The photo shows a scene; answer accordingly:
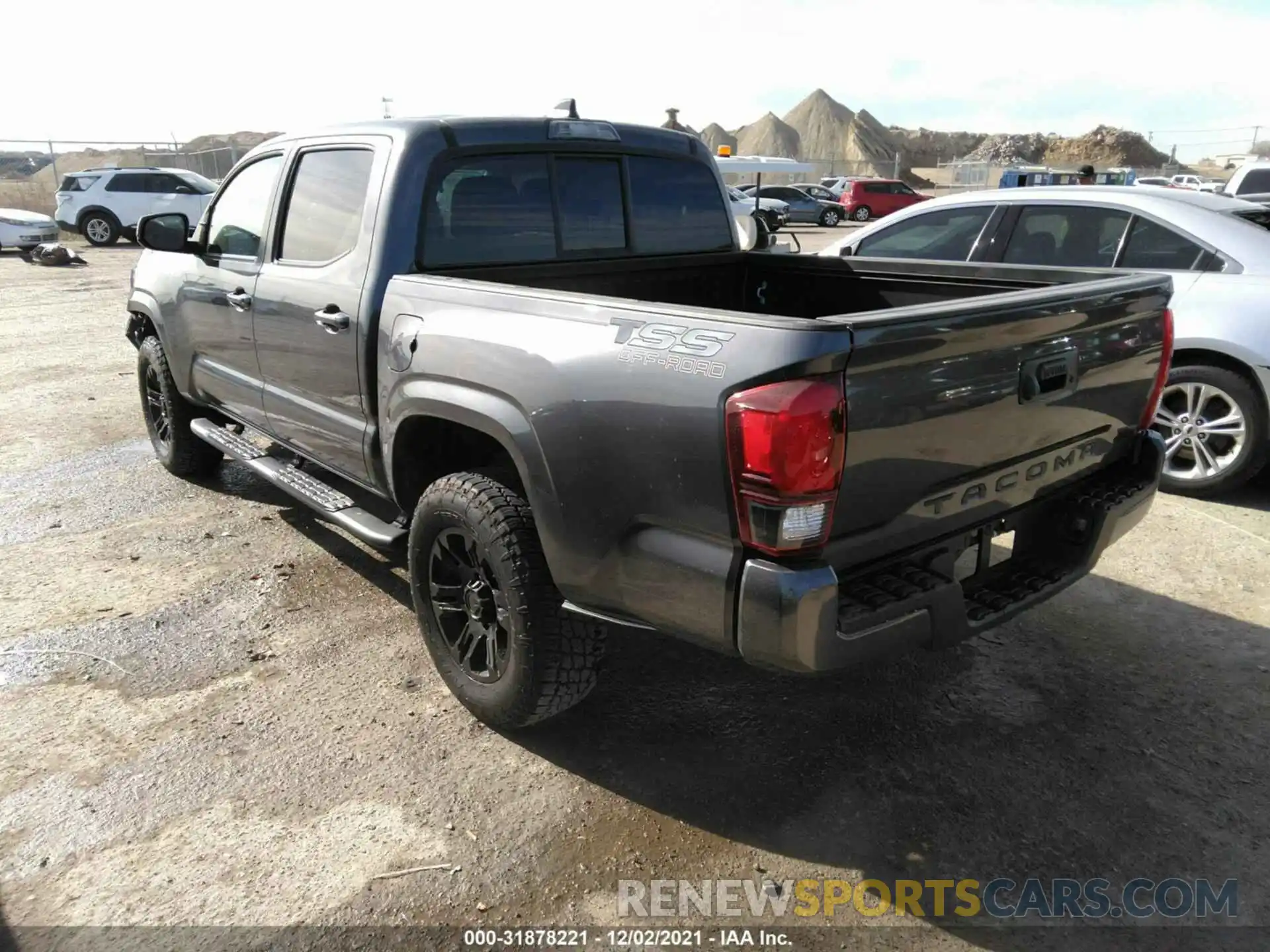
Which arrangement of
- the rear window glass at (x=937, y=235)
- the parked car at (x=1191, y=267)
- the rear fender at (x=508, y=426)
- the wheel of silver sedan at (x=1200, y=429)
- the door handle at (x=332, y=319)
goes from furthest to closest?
1. the rear window glass at (x=937, y=235)
2. the wheel of silver sedan at (x=1200, y=429)
3. the parked car at (x=1191, y=267)
4. the door handle at (x=332, y=319)
5. the rear fender at (x=508, y=426)

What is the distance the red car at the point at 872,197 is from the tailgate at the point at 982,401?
103 ft

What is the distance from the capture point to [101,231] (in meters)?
21.6

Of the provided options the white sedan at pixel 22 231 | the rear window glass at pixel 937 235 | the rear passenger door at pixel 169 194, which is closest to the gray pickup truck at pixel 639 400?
the rear window glass at pixel 937 235

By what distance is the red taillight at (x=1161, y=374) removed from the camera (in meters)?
3.11

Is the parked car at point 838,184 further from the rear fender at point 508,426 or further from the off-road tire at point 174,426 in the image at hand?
the rear fender at point 508,426

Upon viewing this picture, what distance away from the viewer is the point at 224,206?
4.73m

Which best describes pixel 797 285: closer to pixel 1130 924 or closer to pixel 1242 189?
pixel 1130 924

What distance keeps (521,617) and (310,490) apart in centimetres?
168

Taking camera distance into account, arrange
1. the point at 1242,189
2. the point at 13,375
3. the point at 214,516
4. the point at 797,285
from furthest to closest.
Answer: the point at 1242,189 → the point at 13,375 → the point at 214,516 → the point at 797,285

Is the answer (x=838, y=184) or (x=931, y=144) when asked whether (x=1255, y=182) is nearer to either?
(x=838, y=184)

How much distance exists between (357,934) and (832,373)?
1.84 m

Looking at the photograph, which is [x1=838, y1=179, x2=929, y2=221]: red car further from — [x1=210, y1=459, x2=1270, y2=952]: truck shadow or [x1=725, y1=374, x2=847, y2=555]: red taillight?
[x1=725, y1=374, x2=847, y2=555]: red taillight

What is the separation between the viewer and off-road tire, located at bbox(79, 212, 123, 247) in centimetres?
2133

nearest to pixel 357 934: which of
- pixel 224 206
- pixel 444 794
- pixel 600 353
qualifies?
pixel 444 794
